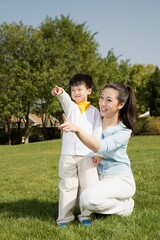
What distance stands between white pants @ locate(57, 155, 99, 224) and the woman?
0.59 feet

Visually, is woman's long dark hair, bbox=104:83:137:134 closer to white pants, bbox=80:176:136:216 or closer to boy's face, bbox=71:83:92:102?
boy's face, bbox=71:83:92:102

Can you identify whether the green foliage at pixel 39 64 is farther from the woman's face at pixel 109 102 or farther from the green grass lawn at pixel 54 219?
the woman's face at pixel 109 102

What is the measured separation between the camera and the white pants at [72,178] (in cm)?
460

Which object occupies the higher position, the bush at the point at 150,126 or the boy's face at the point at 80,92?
the boy's face at the point at 80,92

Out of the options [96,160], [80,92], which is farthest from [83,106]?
[96,160]

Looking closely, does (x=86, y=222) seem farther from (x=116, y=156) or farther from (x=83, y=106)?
(x=83, y=106)

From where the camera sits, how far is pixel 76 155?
4.57 m

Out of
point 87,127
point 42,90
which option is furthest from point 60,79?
point 87,127

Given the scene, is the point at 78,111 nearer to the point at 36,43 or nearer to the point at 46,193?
the point at 46,193

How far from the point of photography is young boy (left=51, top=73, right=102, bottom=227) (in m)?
4.58

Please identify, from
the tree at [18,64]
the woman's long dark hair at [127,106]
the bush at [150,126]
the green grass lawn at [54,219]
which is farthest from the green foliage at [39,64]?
the woman's long dark hair at [127,106]

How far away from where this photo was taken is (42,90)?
35281 millimetres

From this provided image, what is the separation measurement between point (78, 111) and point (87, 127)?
8.9 inches

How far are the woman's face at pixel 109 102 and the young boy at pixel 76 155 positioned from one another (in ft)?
0.48
